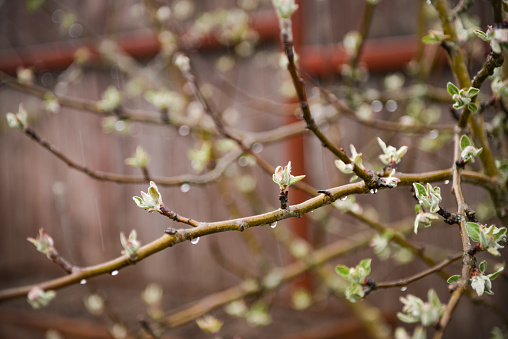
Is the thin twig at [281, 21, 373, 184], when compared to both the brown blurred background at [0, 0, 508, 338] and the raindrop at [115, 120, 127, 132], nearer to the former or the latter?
the raindrop at [115, 120, 127, 132]

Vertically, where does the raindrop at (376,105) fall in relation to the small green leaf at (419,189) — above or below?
above

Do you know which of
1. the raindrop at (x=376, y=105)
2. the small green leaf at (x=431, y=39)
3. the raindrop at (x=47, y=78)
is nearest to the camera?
the small green leaf at (x=431, y=39)

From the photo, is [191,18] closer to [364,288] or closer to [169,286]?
[169,286]

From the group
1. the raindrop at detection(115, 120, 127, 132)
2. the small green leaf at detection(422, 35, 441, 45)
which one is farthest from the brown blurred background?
the small green leaf at detection(422, 35, 441, 45)


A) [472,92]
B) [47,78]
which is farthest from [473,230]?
[47,78]

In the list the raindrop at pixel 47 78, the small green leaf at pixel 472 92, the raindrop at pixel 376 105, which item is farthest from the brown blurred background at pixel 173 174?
the small green leaf at pixel 472 92

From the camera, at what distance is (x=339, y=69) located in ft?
9.41

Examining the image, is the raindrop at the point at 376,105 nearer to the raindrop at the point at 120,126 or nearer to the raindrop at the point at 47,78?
the raindrop at the point at 120,126

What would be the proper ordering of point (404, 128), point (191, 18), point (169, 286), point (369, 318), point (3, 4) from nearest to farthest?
point (404, 128), point (369, 318), point (191, 18), point (169, 286), point (3, 4)

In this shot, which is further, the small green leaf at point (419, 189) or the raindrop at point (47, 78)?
the raindrop at point (47, 78)

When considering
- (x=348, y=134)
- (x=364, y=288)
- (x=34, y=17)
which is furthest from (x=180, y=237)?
(x=34, y=17)

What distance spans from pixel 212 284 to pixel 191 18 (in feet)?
6.96

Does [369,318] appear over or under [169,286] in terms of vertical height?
under

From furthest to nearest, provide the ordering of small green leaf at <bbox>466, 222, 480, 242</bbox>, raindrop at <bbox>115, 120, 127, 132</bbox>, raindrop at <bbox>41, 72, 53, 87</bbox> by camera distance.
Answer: raindrop at <bbox>41, 72, 53, 87</bbox>, raindrop at <bbox>115, 120, 127, 132</bbox>, small green leaf at <bbox>466, 222, 480, 242</bbox>
